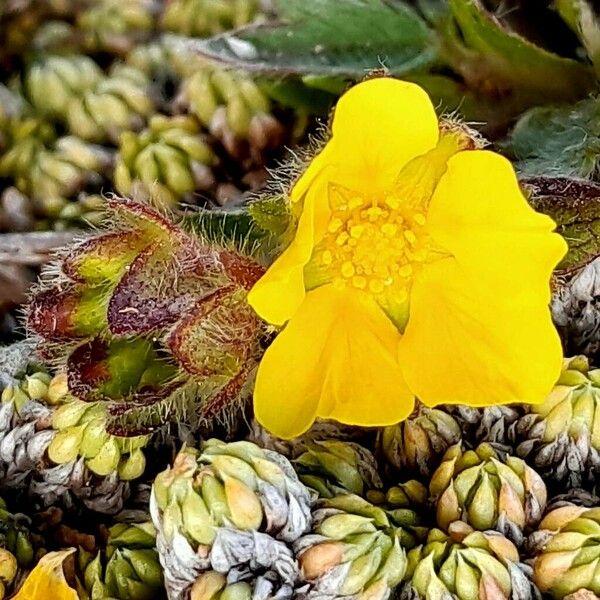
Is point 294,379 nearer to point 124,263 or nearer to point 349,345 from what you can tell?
point 349,345

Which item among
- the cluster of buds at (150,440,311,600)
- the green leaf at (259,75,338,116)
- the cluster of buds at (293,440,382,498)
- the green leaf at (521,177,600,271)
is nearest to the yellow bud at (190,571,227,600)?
the cluster of buds at (150,440,311,600)

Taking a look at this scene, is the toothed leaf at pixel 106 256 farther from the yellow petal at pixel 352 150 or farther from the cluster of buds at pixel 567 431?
the cluster of buds at pixel 567 431

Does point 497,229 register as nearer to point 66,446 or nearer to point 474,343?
point 474,343

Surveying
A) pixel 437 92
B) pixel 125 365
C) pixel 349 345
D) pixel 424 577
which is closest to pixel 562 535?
pixel 424 577

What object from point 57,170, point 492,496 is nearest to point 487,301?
point 492,496

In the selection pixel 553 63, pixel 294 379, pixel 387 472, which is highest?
pixel 553 63
